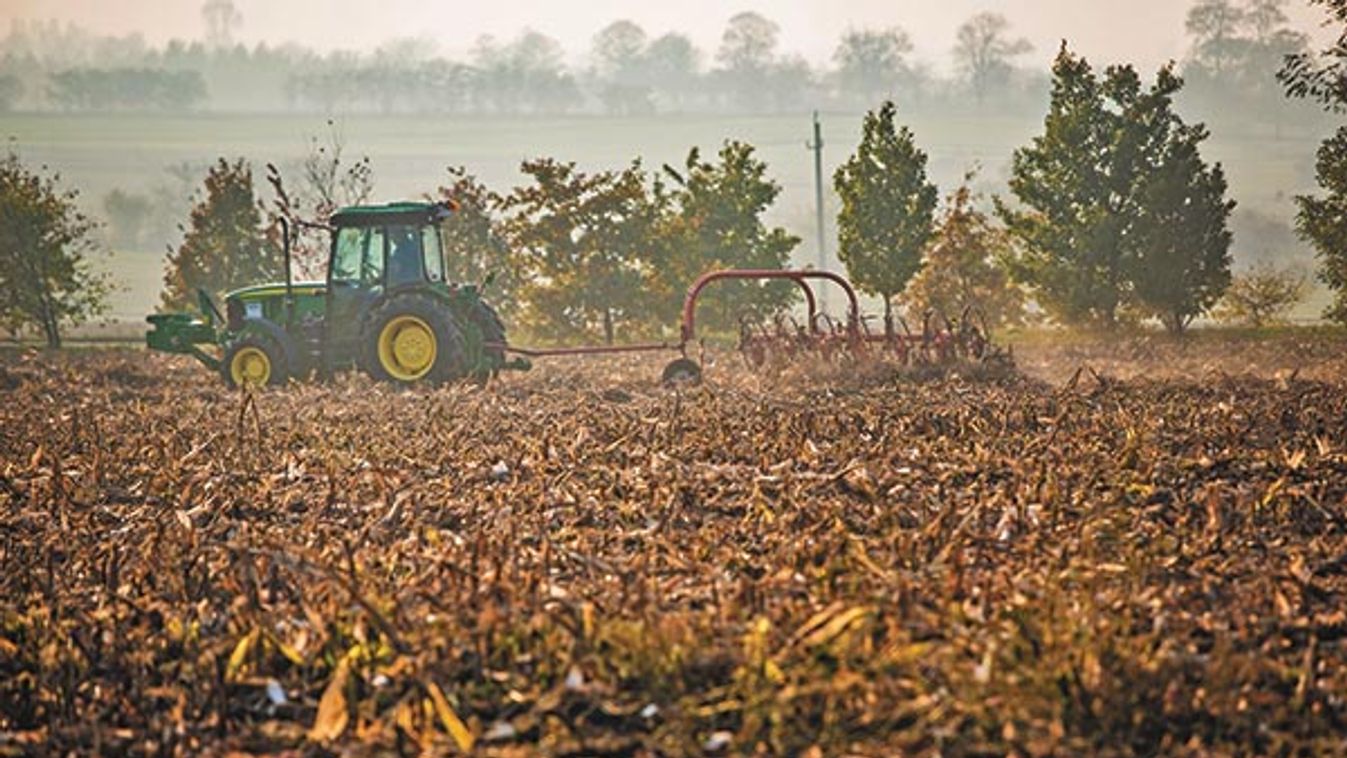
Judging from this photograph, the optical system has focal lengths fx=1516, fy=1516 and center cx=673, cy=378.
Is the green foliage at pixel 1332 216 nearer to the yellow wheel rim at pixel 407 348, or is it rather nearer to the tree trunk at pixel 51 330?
the yellow wheel rim at pixel 407 348

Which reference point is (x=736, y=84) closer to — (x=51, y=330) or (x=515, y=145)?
(x=515, y=145)

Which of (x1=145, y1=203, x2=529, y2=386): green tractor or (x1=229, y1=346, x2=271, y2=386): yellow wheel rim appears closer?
(x1=145, y1=203, x2=529, y2=386): green tractor

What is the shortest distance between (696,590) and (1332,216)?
3039cm

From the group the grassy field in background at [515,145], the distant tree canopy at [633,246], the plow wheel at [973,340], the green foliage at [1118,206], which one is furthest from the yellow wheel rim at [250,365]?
the grassy field in background at [515,145]

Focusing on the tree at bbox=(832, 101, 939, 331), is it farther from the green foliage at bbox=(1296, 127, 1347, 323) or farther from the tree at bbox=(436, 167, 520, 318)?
the tree at bbox=(436, 167, 520, 318)

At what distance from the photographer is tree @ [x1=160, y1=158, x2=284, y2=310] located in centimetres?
4722

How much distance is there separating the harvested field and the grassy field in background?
339 ft

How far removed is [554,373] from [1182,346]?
15.6 metres

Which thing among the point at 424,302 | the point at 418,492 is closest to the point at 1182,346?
the point at 424,302

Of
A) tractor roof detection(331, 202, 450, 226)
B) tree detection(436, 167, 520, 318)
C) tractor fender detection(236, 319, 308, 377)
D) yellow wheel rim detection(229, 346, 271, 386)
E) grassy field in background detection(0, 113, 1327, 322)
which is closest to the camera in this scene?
tractor roof detection(331, 202, 450, 226)

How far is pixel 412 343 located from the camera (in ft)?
62.7

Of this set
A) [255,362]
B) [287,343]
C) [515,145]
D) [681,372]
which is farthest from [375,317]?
[515,145]

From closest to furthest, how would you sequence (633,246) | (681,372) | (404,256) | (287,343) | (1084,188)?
1. (404,256)
2. (681,372)
3. (287,343)
4. (1084,188)
5. (633,246)

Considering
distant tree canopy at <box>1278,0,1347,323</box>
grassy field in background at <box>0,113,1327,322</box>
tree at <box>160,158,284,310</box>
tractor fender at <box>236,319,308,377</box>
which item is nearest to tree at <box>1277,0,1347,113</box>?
distant tree canopy at <box>1278,0,1347,323</box>
